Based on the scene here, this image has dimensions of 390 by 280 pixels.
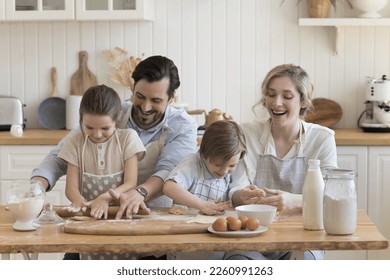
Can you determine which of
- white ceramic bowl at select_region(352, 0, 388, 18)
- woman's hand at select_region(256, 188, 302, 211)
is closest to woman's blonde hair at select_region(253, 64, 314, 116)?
woman's hand at select_region(256, 188, 302, 211)

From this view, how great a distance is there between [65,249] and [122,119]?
0.85m

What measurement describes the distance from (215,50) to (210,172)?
7.21ft

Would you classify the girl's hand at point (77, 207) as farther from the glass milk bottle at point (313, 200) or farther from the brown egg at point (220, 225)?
the glass milk bottle at point (313, 200)

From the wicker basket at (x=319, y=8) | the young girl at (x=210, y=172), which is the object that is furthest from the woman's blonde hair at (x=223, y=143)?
the wicker basket at (x=319, y=8)

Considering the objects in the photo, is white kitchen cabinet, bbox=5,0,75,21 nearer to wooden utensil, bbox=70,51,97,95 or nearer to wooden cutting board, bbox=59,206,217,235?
wooden utensil, bbox=70,51,97,95

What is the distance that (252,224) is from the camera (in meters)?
2.52

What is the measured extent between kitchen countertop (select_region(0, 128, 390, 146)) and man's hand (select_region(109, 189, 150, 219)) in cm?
188

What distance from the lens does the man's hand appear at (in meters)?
2.77

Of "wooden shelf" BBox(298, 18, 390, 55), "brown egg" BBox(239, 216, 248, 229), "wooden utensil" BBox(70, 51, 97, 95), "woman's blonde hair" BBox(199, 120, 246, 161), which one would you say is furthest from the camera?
"wooden utensil" BBox(70, 51, 97, 95)

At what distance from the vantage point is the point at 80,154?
300 centimetres

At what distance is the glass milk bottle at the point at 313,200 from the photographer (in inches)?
102

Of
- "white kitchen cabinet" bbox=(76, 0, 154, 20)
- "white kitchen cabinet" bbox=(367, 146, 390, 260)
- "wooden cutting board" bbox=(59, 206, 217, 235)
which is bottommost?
"white kitchen cabinet" bbox=(367, 146, 390, 260)

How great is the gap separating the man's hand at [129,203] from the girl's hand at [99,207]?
0.12ft

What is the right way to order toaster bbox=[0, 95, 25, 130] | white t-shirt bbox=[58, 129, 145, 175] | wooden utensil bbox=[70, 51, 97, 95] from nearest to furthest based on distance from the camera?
white t-shirt bbox=[58, 129, 145, 175]
toaster bbox=[0, 95, 25, 130]
wooden utensil bbox=[70, 51, 97, 95]
